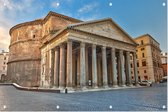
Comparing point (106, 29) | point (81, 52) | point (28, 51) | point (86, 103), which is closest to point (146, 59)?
point (106, 29)

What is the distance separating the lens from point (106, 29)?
20.8 metres

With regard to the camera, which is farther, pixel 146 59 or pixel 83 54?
pixel 146 59

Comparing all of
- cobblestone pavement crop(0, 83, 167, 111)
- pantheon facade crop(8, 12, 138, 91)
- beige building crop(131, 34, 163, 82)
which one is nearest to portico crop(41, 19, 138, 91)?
pantheon facade crop(8, 12, 138, 91)

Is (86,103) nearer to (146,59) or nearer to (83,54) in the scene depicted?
(83,54)

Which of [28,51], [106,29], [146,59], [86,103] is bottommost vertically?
[86,103]

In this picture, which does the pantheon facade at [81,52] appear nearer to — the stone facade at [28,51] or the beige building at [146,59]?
the stone facade at [28,51]

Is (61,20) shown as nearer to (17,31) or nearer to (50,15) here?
(50,15)

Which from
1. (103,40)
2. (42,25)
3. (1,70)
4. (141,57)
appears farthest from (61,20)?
(1,70)

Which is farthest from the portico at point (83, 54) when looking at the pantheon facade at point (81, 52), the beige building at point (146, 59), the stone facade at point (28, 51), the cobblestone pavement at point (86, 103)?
the beige building at point (146, 59)

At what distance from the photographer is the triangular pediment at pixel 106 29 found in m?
18.1

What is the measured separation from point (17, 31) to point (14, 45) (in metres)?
3.39

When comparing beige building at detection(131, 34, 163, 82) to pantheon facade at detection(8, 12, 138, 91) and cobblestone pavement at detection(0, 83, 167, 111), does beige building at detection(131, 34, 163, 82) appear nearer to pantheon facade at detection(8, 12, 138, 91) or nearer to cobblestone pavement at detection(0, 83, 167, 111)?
pantheon facade at detection(8, 12, 138, 91)

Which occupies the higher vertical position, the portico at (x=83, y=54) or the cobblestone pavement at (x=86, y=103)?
the portico at (x=83, y=54)

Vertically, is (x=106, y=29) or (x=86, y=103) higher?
(x=106, y=29)
